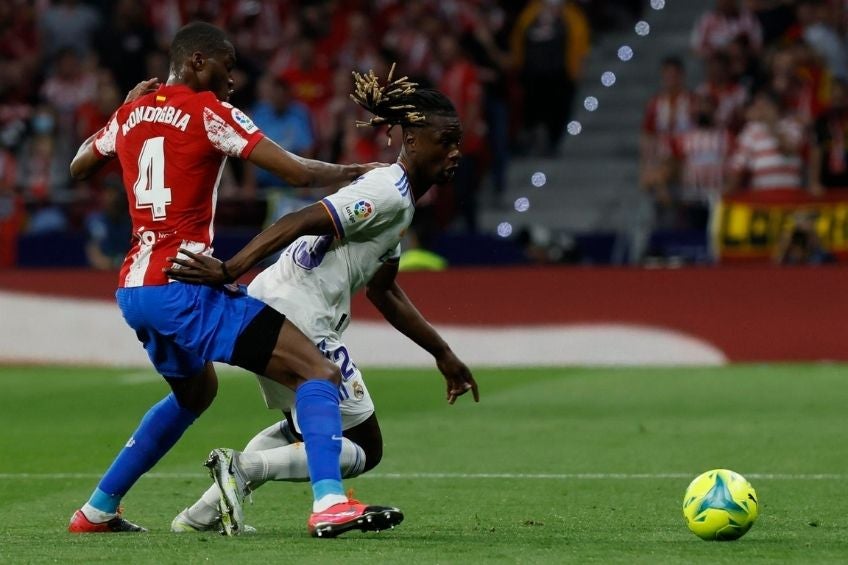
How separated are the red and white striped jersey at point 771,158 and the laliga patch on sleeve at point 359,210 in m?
11.3

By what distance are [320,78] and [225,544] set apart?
548 inches

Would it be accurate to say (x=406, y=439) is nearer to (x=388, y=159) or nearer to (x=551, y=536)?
(x=551, y=536)

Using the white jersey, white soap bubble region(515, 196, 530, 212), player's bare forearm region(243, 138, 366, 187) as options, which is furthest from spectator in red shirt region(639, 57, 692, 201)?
player's bare forearm region(243, 138, 366, 187)

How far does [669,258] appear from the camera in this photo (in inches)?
663

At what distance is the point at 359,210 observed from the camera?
618 centimetres

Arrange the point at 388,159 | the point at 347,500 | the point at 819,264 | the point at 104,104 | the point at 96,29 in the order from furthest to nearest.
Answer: the point at 96,29
the point at 104,104
the point at 388,159
the point at 819,264
the point at 347,500

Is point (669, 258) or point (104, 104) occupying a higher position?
point (104, 104)

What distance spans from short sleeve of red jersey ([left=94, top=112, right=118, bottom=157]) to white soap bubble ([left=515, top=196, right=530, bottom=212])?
12.9m

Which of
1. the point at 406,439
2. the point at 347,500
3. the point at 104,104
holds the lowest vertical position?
the point at 406,439

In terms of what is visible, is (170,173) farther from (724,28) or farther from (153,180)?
(724,28)

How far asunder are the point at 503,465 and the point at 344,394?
9.58 feet

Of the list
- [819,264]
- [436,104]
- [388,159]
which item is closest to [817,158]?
[819,264]

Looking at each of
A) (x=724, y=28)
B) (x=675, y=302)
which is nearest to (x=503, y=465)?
(x=675, y=302)

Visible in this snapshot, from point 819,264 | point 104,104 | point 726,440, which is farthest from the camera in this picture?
point 104,104
